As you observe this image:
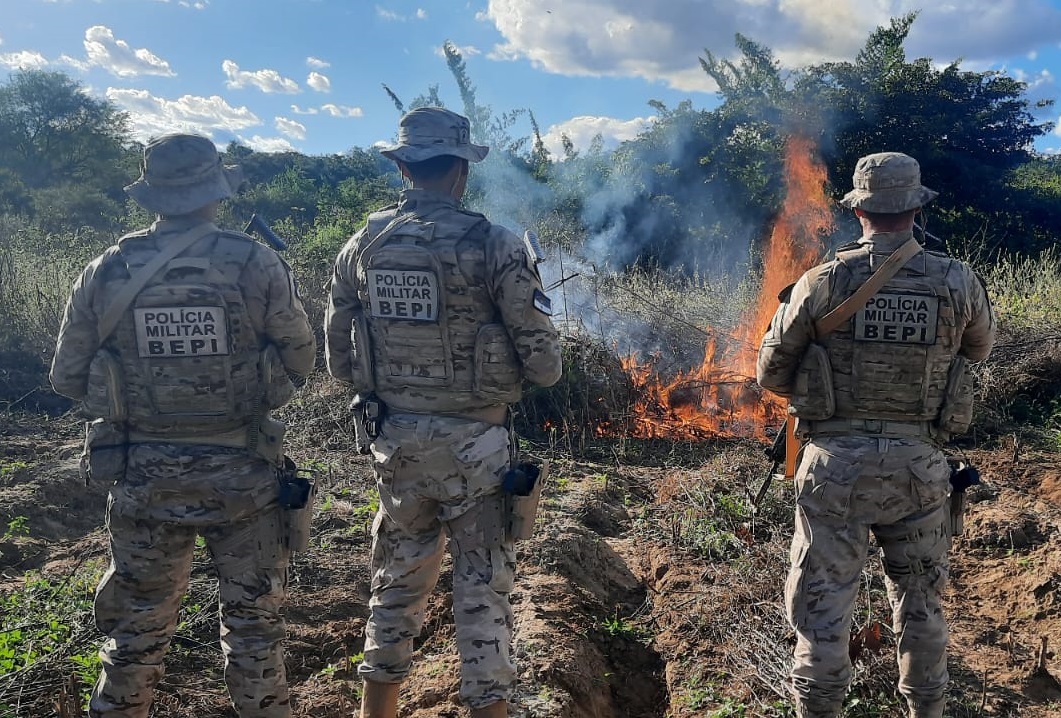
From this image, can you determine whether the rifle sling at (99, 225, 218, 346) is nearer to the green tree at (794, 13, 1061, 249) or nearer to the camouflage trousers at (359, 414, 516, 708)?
the camouflage trousers at (359, 414, 516, 708)

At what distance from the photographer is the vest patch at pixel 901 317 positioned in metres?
2.71

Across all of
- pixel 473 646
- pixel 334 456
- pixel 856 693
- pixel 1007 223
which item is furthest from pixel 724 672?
pixel 1007 223

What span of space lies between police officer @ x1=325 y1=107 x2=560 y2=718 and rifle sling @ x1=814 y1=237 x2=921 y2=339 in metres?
1.08

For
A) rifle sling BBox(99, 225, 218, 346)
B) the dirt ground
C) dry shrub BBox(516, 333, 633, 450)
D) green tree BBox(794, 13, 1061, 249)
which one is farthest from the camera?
green tree BBox(794, 13, 1061, 249)

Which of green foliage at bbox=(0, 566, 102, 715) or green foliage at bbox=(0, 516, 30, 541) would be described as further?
green foliage at bbox=(0, 516, 30, 541)

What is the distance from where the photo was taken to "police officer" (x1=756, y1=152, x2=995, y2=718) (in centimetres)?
273

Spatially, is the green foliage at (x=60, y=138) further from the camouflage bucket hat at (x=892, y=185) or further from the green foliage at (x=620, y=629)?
the camouflage bucket hat at (x=892, y=185)

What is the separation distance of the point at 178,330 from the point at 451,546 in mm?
1241

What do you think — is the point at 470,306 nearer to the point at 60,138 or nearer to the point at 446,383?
the point at 446,383

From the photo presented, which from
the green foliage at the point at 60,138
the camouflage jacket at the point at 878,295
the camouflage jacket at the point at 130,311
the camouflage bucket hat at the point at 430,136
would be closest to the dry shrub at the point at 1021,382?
the camouflage jacket at the point at 878,295

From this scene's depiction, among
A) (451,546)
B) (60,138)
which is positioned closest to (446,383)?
(451,546)

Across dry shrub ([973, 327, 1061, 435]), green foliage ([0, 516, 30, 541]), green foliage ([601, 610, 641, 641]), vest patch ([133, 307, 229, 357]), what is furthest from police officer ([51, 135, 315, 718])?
dry shrub ([973, 327, 1061, 435])

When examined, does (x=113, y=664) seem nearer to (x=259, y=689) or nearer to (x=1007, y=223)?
(x=259, y=689)

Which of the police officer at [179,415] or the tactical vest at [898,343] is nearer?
the police officer at [179,415]
